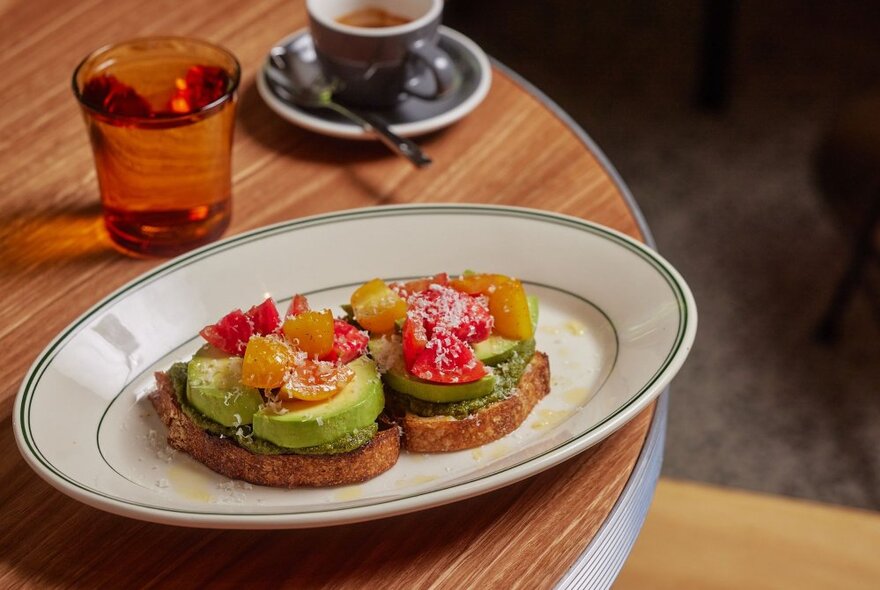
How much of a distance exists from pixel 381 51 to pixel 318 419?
2.34 ft

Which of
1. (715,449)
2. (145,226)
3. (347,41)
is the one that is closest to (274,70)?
(347,41)

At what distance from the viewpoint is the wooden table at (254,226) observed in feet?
2.92

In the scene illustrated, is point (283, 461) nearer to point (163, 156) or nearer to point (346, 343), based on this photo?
point (346, 343)

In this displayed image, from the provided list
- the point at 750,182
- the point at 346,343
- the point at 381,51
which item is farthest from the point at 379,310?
the point at 750,182

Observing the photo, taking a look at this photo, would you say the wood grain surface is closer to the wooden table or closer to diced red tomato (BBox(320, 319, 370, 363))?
the wooden table

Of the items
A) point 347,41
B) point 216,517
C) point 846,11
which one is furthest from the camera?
point 846,11

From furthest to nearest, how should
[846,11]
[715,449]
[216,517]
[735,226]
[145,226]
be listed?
[846,11] < [735,226] < [715,449] < [145,226] < [216,517]

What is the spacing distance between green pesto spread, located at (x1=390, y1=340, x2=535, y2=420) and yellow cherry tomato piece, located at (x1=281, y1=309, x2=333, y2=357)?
90 mm

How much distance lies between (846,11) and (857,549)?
261 cm

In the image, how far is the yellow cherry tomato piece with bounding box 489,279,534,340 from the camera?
1024 mm

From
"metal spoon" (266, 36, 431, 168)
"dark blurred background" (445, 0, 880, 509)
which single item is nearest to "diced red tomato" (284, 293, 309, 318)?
"metal spoon" (266, 36, 431, 168)

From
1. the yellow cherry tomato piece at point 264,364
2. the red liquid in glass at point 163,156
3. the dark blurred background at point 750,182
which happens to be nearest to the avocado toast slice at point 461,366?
the yellow cherry tomato piece at point 264,364

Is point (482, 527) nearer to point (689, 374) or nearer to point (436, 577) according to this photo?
point (436, 577)

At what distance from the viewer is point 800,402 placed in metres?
2.42
